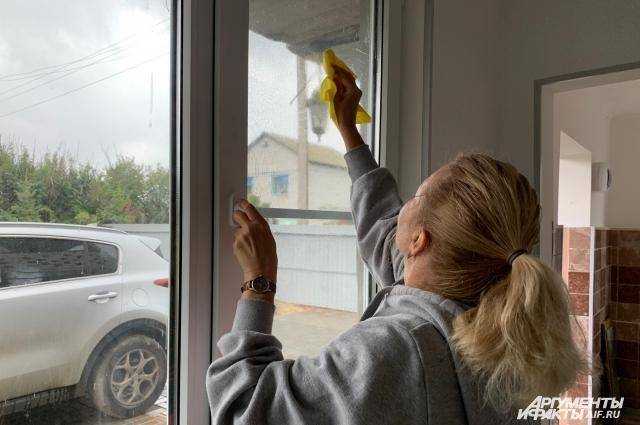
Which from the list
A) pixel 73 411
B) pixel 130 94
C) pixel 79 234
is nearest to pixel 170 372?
pixel 73 411

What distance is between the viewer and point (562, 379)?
72cm

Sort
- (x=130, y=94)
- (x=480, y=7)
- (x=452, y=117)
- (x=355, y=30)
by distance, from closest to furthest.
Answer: (x=130, y=94) < (x=355, y=30) < (x=452, y=117) < (x=480, y=7)

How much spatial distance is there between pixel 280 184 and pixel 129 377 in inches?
19.3

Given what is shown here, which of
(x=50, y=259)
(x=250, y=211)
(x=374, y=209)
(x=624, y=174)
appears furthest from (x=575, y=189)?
(x=50, y=259)

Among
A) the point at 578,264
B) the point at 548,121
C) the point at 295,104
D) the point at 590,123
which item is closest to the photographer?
the point at 295,104

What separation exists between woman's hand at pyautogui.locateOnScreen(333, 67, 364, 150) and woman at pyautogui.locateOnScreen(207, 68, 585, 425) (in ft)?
1.01

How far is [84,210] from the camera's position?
711 millimetres

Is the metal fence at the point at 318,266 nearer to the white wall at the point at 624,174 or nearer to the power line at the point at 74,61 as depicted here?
the power line at the point at 74,61

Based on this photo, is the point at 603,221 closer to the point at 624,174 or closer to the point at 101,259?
the point at 624,174

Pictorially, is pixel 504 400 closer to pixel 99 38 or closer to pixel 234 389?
pixel 234 389

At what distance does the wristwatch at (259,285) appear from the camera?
77 centimetres

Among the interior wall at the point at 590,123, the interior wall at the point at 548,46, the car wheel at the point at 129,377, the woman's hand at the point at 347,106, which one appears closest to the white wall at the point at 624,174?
the interior wall at the point at 590,123

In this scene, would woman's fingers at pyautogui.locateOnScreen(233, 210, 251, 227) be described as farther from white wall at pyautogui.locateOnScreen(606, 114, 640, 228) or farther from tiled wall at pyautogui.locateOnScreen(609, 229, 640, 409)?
white wall at pyautogui.locateOnScreen(606, 114, 640, 228)

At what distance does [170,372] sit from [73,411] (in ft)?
0.56
